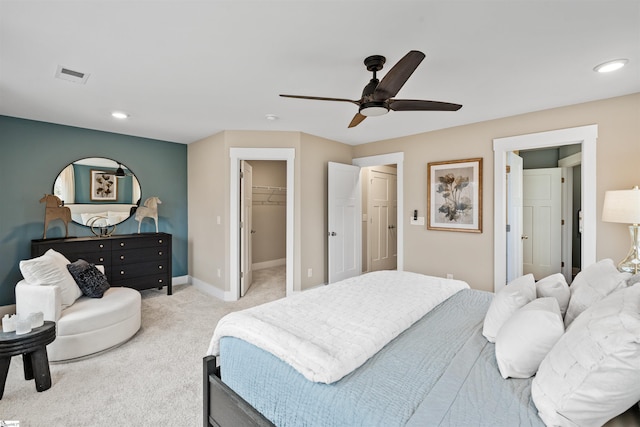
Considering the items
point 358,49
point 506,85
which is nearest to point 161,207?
point 358,49

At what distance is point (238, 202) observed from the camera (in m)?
4.26

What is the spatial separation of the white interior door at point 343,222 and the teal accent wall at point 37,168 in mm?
2765

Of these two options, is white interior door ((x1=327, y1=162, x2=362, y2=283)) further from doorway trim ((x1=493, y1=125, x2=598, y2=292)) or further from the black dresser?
the black dresser

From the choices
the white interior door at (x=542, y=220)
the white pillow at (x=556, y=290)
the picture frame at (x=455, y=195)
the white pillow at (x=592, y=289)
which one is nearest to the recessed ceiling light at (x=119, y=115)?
the picture frame at (x=455, y=195)

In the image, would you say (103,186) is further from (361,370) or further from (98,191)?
(361,370)

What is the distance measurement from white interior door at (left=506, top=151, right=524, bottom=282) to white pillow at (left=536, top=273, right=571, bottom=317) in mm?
2147

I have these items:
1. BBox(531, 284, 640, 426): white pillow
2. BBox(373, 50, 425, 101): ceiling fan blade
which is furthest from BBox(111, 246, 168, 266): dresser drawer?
BBox(531, 284, 640, 426): white pillow

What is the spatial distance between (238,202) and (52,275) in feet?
6.96

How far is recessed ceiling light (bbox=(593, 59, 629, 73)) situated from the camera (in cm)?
227

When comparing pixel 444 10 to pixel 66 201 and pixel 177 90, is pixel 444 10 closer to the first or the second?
pixel 177 90

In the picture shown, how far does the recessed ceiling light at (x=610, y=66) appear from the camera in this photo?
2266 mm

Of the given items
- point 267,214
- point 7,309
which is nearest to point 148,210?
point 7,309

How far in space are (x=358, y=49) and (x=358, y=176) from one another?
3016 mm

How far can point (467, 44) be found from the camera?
205 centimetres
